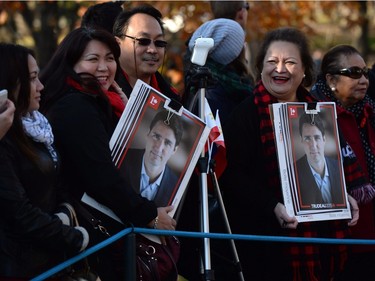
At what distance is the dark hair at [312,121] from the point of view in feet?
16.3

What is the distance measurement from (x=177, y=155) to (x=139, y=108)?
349 millimetres

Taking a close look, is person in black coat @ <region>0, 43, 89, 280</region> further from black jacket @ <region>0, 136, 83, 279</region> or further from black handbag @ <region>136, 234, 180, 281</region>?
black handbag @ <region>136, 234, 180, 281</region>

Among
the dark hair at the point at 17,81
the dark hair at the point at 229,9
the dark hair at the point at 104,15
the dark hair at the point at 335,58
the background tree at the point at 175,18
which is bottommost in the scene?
the dark hair at the point at 17,81

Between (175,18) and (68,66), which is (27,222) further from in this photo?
(175,18)

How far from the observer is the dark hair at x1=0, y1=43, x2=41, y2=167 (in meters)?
3.73

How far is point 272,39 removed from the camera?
523 cm

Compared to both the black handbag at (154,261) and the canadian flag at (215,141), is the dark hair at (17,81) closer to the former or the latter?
the black handbag at (154,261)

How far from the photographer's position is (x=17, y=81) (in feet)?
12.5

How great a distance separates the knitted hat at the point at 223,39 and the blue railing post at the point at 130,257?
1.86 metres

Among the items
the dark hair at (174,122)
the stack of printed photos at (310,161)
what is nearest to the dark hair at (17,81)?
the dark hair at (174,122)

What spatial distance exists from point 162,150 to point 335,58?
182cm

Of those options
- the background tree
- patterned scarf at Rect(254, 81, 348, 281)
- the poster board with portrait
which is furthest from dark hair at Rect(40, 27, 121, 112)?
the background tree

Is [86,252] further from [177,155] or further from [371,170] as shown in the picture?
[371,170]

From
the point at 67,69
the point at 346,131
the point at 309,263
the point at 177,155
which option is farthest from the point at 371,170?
the point at 67,69
